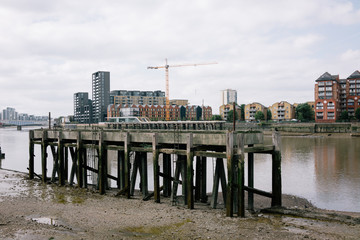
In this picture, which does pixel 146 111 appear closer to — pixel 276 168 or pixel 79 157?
pixel 79 157

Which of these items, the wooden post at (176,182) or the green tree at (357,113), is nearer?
the wooden post at (176,182)

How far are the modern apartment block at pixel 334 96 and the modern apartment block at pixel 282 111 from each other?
27339 mm

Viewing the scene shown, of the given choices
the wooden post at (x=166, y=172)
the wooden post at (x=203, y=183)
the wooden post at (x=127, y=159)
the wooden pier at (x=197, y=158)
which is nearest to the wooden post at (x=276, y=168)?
the wooden pier at (x=197, y=158)

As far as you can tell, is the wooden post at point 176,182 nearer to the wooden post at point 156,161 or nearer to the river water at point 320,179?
the wooden post at point 156,161

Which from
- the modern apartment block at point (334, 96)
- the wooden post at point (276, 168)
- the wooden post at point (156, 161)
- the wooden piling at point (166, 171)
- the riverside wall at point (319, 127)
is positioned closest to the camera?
the wooden post at point (276, 168)

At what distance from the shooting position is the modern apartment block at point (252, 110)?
16862 centimetres

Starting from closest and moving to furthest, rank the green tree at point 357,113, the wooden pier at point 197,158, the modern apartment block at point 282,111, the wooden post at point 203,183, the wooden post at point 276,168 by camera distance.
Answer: the wooden pier at point 197,158
the wooden post at point 276,168
the wooden post at point 203,183
the green tree at point 357,113
the modern apartment block at point 282,111

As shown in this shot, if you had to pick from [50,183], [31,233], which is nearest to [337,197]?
[31,233]

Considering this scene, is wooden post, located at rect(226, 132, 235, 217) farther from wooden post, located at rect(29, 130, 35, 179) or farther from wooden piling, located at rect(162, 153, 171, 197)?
wooden post, located at rect(29, 130, 35, 179)

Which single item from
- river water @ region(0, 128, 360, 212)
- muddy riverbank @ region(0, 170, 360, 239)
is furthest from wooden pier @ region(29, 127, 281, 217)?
river water @ region(0, 128, 360, 212)

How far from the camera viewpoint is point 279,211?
58.3 ft

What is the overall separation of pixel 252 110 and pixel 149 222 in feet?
531

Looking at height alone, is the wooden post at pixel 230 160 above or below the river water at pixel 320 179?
above

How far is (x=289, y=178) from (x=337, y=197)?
9347 millimetres
